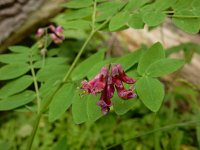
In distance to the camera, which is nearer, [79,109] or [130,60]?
[79,109]

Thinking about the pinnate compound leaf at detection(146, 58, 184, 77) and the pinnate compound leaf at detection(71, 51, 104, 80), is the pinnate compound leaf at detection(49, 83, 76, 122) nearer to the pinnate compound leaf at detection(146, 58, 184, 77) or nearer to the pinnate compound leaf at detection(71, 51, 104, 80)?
the pinnate compound leaf at detection(71, 51, 104, 80)

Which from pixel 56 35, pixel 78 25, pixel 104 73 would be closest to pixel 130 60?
pixel 104 73

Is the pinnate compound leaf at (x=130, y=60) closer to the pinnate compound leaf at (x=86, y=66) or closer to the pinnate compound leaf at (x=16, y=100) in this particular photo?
the pinnate compound leaf at (x=86, y=66)

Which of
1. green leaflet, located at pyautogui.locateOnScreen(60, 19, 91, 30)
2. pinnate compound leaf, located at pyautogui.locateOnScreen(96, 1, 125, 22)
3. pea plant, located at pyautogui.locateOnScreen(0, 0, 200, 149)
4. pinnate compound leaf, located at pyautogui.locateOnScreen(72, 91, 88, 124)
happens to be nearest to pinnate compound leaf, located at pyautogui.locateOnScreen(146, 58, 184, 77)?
pea plant, located at pyautogui.locateOnScreen(0, 0, 200, 149)

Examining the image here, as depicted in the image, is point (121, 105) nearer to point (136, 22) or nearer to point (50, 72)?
point (136, 22)

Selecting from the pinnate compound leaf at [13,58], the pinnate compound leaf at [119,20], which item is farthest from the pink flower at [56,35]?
the pinnate compound leaf at [119,20]

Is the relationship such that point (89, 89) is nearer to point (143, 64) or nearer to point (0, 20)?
point (143, 64)

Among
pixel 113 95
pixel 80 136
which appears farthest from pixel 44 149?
pixel 113 95
